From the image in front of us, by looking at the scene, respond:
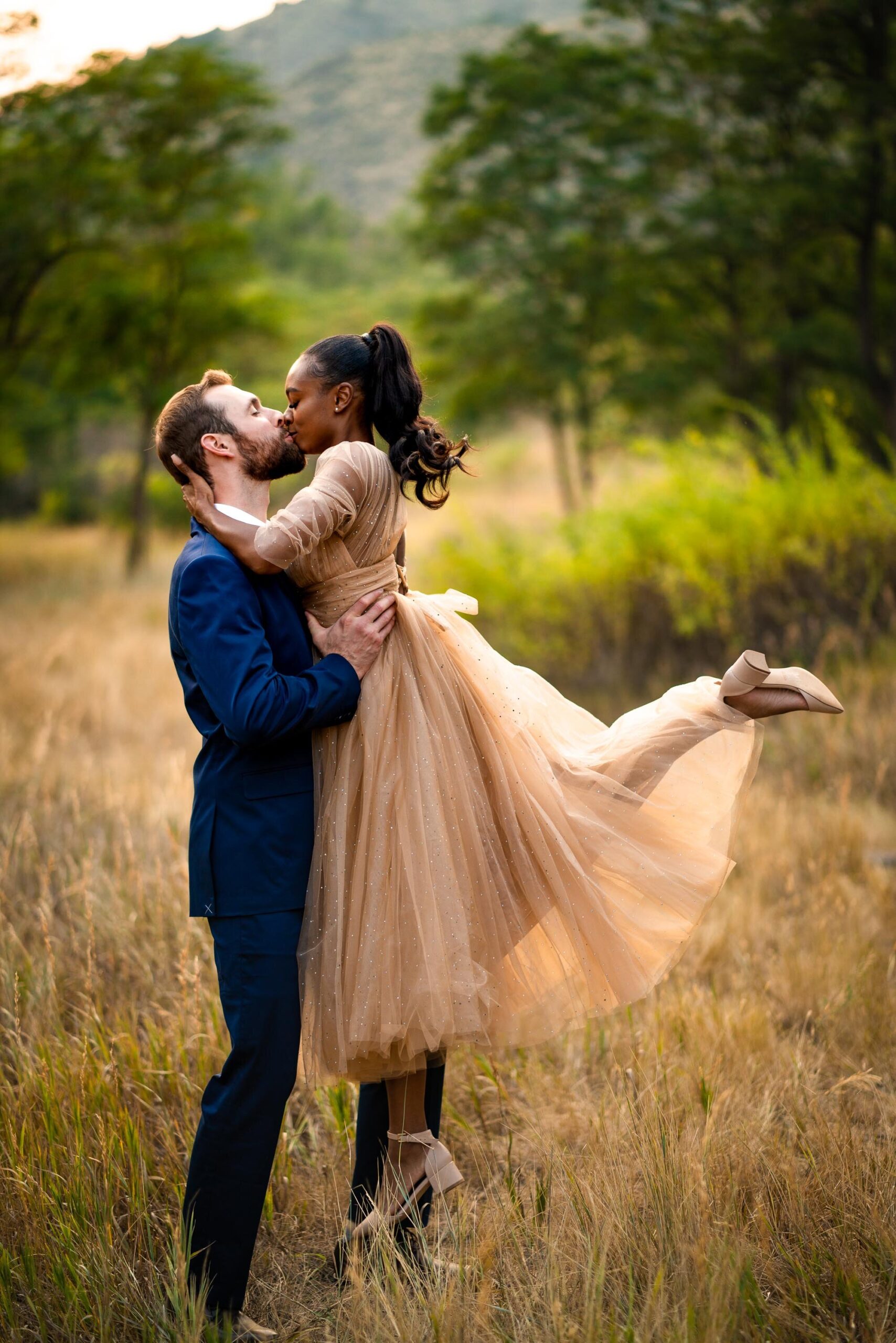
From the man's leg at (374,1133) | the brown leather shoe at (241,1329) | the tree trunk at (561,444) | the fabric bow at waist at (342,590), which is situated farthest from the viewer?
the tree trunk at (561,444)

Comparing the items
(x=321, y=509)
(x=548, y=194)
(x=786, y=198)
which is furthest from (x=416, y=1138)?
(x=548, y=194)

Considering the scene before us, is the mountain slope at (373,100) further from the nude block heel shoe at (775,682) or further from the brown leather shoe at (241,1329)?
the brown leather shoe at (241,1329)

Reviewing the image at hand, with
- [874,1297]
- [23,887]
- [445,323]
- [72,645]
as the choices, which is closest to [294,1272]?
[874,1297]

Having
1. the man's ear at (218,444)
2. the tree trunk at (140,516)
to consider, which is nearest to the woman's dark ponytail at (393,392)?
the man's ear at (218,444)

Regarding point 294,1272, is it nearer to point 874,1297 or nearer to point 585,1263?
point 585,1263

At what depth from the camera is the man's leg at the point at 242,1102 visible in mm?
2246

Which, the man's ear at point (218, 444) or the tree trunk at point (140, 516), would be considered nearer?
the man's ear at point (218, 444)

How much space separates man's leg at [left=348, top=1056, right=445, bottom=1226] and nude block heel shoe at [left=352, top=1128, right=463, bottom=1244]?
79mm

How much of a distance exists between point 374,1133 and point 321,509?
157cm

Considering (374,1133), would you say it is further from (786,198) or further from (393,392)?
(786,198)

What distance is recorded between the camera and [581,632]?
31.1 ft

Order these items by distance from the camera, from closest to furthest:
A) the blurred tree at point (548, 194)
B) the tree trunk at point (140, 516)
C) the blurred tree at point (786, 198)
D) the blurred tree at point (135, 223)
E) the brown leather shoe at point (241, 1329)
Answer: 1. the brown leather shoe at point (241, 1329)
2. the blurred tree at point (786, 198)
3. the blurred tree at point (548, 194)
4. the blurred tree at point (135, 223)
5. the tree trunk at point (140, 516)

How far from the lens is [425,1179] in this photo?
2.59 metres

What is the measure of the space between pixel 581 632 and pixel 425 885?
7.26 metres
